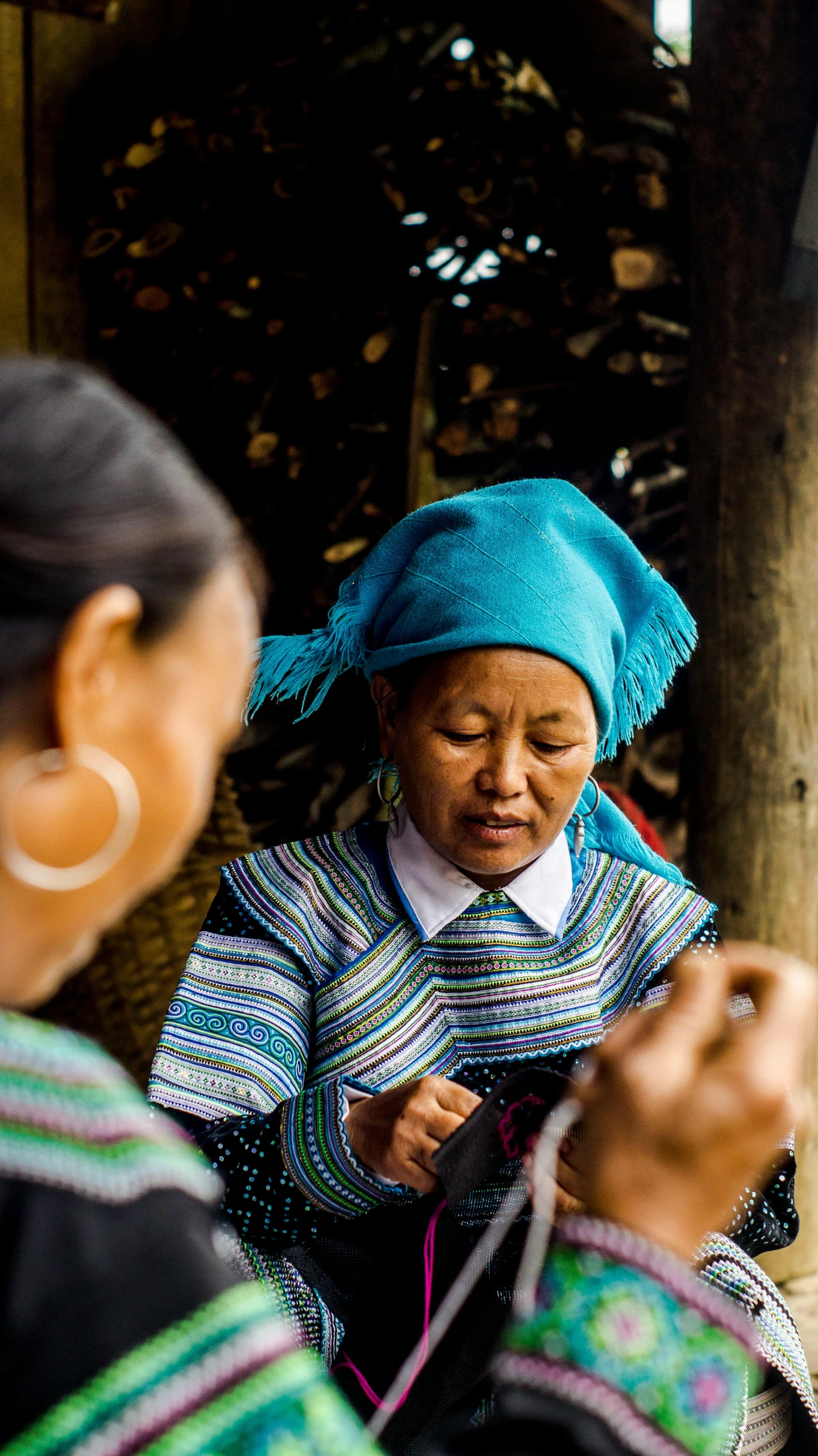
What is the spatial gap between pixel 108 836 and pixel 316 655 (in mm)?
1254

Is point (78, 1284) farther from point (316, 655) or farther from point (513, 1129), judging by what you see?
point (316, 655)

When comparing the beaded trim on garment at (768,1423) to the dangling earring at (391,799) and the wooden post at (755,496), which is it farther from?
the wooden post at (755,496)

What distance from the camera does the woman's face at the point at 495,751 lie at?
1.87 meters

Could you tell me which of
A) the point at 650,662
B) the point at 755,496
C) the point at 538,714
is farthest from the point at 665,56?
the point at 538,714

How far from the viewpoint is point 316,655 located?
2.09 meters

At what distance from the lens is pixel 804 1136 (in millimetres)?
3178

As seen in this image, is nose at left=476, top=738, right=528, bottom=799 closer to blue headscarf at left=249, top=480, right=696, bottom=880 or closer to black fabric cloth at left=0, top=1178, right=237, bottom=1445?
blue headscarf at left=249, top=480, right=696, bottom=880

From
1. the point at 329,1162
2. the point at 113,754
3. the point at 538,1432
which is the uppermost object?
the point at 113,754

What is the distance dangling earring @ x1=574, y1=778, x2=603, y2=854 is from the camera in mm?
2109

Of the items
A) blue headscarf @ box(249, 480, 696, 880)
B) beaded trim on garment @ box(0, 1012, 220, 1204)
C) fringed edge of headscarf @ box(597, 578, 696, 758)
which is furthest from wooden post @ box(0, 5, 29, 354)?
beaded trim on garment @ box(0, 1012, 220, 1204)

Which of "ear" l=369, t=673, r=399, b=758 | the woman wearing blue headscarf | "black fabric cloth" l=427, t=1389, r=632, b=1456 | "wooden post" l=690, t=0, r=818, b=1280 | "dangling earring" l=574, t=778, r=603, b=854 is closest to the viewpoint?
"black fabric cloth" l=427, t=1389, r=632, b=1456

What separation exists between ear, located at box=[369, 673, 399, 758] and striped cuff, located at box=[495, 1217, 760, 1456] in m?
1.15

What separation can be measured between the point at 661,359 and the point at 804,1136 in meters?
2.30

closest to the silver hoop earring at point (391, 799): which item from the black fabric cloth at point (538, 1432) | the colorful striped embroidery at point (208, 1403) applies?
the black fabric cloth at point (538, 1432)
